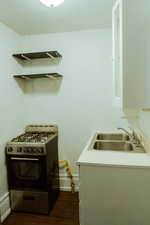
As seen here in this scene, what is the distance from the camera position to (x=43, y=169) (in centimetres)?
222

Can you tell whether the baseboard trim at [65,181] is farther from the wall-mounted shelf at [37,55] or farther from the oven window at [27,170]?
the wall-mounted shelf at [37,55]

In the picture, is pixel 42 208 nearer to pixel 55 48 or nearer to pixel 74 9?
pixel 55 48

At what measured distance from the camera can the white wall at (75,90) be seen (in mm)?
2654

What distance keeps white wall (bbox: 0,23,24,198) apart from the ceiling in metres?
0.21

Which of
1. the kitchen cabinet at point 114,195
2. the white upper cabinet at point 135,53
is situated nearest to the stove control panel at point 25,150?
the kitchen cabinet at point 114,195

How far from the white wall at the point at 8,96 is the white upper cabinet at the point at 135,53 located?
1590 mm

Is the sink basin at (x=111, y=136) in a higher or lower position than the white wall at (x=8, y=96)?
lower

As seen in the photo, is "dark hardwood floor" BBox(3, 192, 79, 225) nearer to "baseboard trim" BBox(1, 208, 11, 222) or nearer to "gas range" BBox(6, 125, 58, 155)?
"baseboard trim" BBox(1, 208, 11, 222)

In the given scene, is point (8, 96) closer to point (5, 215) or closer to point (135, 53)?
point (5, 215)

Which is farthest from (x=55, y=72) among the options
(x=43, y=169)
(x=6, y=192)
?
(x=6, y=192)

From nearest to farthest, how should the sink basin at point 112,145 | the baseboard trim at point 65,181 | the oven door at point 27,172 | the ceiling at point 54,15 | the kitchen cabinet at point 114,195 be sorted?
the kitchen cabinet at point 114,195 < the ceiling at point 54,15 < the sink basin at point 112,145 < the oven door at point 27,172 < the baseboard trim at point 65,181

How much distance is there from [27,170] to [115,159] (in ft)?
4.24

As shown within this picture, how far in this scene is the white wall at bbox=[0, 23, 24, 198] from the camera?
7.50 ft

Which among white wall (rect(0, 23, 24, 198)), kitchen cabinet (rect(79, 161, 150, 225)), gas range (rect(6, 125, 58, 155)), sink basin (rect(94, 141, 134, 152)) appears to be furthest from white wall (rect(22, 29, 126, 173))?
kitchen cabinet (rect(79, 161, 150, 225))
